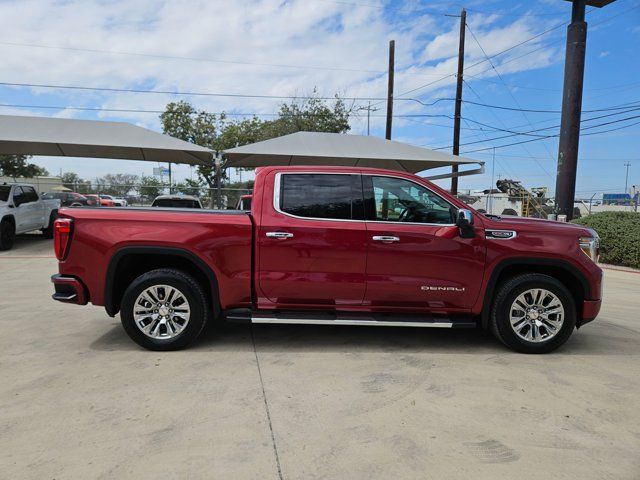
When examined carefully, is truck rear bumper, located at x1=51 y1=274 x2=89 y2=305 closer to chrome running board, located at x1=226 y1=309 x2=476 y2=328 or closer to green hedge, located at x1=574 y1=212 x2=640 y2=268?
chrome running board, located at x1=226 y1=309 x2=476 y2=328

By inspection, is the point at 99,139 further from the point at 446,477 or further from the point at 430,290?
the point at 446,477

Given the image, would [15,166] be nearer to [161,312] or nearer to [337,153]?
[337,153]

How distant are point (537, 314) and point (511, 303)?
294 mm

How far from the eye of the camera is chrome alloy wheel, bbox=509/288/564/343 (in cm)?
467

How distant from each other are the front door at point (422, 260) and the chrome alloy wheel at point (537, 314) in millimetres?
475

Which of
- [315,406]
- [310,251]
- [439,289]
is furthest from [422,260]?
[315,406]

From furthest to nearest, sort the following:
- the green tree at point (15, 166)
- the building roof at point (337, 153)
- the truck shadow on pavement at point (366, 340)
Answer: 1. the green tree at point (15, 166)
2. the building roof at point (337, 153)
3. the truck shadow on pavement at point (366, 340)

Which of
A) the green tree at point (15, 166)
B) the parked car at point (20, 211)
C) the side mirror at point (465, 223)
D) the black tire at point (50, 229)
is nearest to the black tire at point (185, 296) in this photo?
the side mirror at point (465, 223)

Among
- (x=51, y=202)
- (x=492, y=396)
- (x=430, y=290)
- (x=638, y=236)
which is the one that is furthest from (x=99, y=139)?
(x=638, y=236)

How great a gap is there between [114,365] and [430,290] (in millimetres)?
3115

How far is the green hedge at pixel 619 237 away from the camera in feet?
37.6

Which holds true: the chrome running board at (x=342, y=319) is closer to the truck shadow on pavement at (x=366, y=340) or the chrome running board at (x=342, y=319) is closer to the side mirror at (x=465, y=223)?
the truck shadow on pavement at (x=366, y=340)

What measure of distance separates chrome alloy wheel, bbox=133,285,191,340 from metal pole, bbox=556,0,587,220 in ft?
35.6

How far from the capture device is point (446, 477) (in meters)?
2.67
